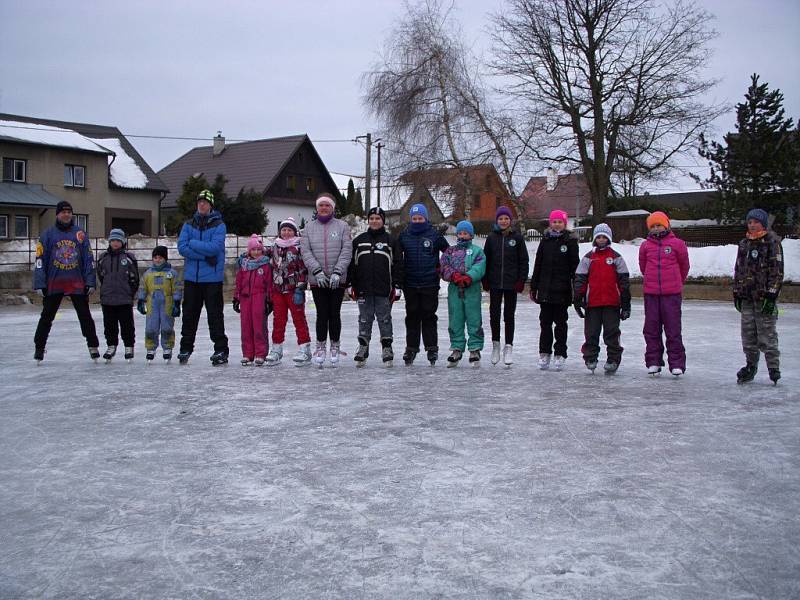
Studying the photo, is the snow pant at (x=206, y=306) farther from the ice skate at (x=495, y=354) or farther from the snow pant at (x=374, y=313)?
the ice skate at (x=495, y=354)

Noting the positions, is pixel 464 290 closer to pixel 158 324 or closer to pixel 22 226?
pixel 158 324

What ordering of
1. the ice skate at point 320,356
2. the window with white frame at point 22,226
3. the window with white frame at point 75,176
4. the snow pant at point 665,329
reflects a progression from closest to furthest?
the snow pant at point 665,329
the ice skate at point 320,356
the window with white frame at point 22,226
the window with white frame at point 75,176

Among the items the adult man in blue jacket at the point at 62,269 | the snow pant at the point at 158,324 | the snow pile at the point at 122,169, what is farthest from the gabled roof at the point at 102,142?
the snow pant at the point at 158,324

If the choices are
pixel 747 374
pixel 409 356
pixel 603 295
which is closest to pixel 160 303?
pixel 409 356

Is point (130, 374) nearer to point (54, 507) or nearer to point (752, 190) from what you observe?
point (54, 507)

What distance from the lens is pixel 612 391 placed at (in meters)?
6.94

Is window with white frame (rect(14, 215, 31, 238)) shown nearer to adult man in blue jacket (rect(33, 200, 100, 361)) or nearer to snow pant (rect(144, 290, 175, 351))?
adult man in blue jacket (rect(33, 200, 100, 361))

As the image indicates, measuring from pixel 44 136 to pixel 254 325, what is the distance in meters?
29.7

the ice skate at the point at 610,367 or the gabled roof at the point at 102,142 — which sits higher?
the gabled roof at the point at 102,142

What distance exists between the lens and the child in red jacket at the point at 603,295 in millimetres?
7902

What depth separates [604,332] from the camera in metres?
7.99

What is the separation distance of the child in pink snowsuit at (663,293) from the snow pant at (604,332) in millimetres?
293

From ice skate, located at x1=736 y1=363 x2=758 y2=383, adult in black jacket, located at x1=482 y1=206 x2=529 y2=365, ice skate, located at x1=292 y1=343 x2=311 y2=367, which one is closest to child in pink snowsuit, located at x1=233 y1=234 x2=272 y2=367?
ice skate, located at x1=292 y1=343 x2=311 y2=367

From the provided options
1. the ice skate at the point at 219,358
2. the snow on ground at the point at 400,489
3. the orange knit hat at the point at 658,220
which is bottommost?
the snow on ground at the point at 400,489
